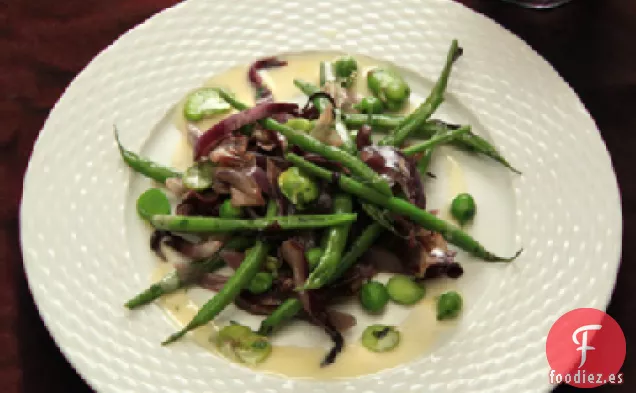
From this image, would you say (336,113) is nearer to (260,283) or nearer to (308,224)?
(308,224)

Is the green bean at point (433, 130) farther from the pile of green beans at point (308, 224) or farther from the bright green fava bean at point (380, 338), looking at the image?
the bright green fava bean at point (380, 338)

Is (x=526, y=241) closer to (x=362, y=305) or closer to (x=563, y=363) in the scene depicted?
(x=563, y=363)

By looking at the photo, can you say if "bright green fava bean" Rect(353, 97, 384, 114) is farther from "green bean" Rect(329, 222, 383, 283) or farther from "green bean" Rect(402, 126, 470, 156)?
"green bean" Rect(329, 222, 383, 283)

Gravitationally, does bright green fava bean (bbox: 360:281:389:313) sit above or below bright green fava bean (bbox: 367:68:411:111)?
below

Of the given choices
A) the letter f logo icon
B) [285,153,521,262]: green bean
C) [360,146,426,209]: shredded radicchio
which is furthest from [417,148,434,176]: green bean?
the letter f logo icon

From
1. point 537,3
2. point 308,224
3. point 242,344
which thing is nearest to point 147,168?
point 308,224
